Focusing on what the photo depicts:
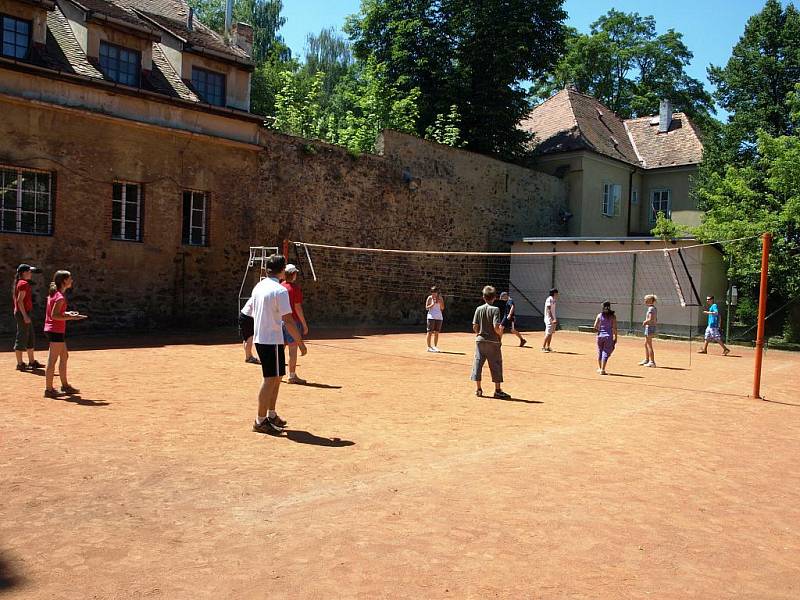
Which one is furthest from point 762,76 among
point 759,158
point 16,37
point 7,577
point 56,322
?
point 7,577

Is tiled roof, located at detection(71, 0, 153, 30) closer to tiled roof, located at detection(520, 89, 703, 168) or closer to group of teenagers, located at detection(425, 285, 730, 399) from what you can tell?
group of teenagers, located at detection(425, 285, 730, 399)

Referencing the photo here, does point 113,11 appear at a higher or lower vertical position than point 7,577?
higher

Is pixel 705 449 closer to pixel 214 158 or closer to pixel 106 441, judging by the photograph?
pixel 106 441

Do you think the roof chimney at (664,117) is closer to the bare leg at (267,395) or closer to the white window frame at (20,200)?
the white window frame at (20,200)

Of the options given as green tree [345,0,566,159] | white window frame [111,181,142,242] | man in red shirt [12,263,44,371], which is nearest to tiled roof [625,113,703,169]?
green tree [345,0,566,159]

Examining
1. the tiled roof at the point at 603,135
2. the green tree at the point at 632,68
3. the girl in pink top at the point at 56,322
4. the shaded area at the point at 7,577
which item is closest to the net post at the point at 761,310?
the girl in pink top at the point at 56,322

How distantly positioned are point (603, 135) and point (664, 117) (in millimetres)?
4012

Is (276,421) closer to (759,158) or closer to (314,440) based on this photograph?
(314,440)

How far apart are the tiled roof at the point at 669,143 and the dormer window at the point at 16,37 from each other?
29.6 meters

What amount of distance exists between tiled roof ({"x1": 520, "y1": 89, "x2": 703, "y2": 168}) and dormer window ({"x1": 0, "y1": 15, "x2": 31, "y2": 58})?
24230mm

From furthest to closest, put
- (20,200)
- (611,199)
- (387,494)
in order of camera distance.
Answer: (611,199) < (20,200) < (387,494)

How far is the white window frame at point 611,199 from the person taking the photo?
3544 cm

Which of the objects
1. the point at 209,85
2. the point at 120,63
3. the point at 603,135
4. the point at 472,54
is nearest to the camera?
the point at 120,63

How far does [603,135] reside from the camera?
3638cm
